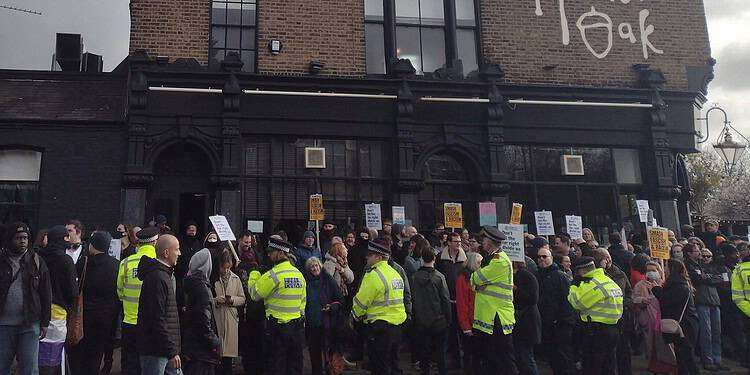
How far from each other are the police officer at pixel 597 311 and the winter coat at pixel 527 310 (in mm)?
524

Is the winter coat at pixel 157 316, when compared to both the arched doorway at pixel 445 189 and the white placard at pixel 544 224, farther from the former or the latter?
the white placard at pixel 544 224

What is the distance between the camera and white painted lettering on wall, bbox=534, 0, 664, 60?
44.7 ft

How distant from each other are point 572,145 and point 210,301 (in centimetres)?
1026

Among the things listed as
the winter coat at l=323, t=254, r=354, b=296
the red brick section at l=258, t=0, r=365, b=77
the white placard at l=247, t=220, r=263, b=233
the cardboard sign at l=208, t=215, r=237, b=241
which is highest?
the red brick section at l=258, t=0, r=365, b=77

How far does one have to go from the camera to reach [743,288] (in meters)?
8.12

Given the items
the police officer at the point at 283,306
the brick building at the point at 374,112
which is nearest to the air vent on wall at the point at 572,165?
the brick building at the point at 374,112

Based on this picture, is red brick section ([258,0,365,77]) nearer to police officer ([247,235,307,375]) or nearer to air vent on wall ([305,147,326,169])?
air vent on wall ([305,147,326,169])

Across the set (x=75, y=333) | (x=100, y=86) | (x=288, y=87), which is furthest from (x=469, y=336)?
(x=100, y=86)

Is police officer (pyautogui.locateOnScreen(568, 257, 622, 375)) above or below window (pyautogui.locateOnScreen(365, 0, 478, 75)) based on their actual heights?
below

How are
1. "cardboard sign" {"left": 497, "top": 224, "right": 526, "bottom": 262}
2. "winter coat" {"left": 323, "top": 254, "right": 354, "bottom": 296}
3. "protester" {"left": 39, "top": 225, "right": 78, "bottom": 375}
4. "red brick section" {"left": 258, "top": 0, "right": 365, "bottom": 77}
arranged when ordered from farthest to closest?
"red brick section" {"left": 258, "top": 0, "right": 365, "bottom": 77}, "winter coat" {"left": 323, "top": 254, "right": 354, "bottom": 296}, "cardboard sign" {"left": 497, "top": 224, "right": 526, "bottom": 262}, "protester" {"left": 39, "top": 225, "right": 78, "bottom": 375}

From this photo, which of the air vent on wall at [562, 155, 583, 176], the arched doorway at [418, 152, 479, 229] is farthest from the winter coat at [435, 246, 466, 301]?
the air vent on wall at [562, 155, 583, 176]

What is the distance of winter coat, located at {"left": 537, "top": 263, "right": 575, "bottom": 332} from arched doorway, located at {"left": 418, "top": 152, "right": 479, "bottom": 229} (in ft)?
16.1

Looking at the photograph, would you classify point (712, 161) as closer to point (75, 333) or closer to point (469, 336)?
point (469, 336)

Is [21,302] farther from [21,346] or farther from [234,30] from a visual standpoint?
[234,30]
